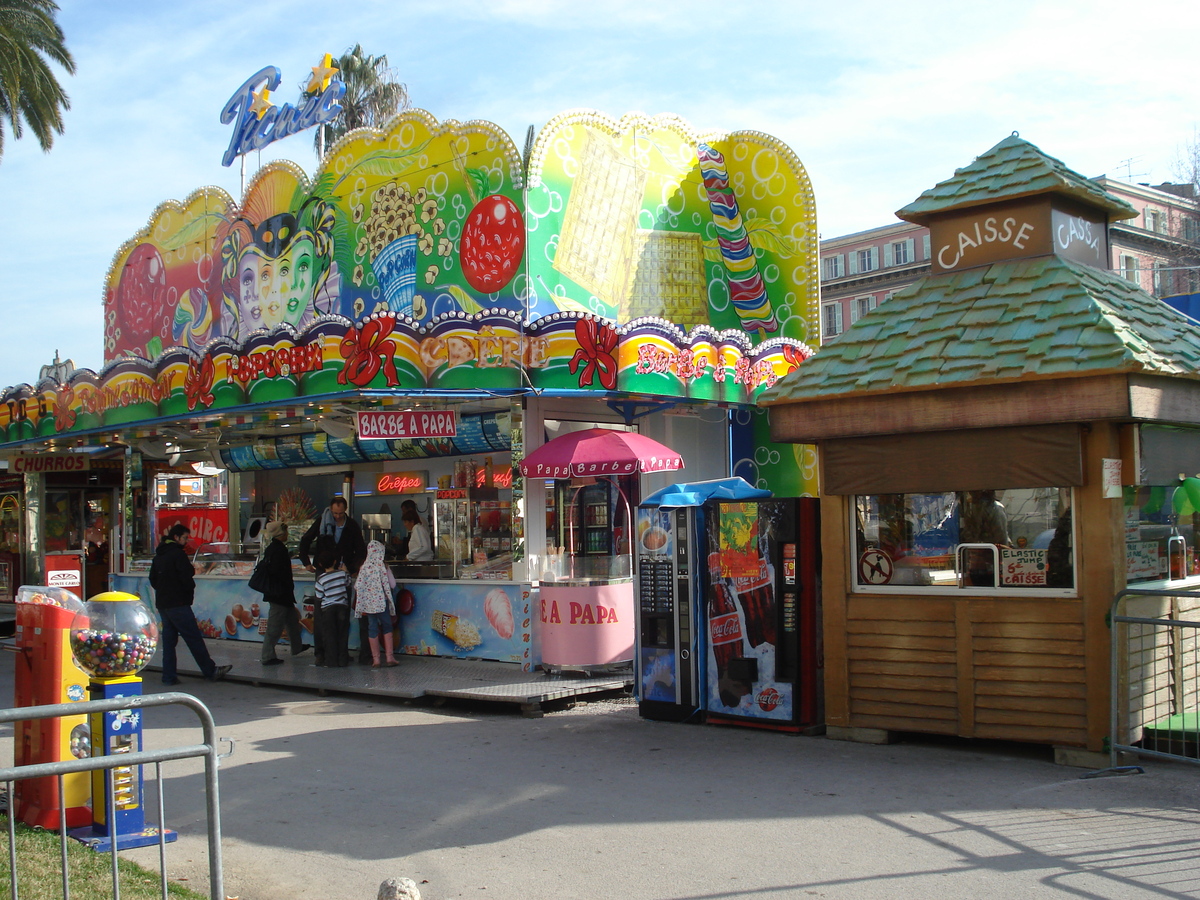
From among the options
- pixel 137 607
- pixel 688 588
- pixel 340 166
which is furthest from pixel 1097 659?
pixel 340 166

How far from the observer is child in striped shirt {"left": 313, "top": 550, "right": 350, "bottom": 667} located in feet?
41.9

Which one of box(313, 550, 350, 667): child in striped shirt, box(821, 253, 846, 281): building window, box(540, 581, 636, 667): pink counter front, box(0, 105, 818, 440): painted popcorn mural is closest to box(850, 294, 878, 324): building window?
box(821, 253, 846, 281): building window

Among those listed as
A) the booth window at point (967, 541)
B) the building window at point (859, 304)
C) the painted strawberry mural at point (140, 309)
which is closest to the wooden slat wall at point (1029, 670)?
the booth window at point (967, 541)

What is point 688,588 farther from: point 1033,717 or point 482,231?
point 482,231

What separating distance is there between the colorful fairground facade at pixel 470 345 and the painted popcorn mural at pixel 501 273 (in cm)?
3

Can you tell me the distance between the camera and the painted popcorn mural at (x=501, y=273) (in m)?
12.1

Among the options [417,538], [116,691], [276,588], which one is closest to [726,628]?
[116,691]

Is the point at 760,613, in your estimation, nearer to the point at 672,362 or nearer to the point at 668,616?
the point at 668,616

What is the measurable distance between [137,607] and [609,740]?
411cm

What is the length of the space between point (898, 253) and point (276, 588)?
5856cm

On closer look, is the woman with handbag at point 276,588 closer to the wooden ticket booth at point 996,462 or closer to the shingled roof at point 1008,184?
the wooden ticket booth at point 996,462

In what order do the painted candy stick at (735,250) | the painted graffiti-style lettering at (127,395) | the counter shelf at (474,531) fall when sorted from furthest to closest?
1. the painted candy stick at (735,250)
2. the painted graffiti-style lettering at (127,395)
3. the counter shelf at (474,531)

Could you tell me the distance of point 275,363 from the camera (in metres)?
12.7

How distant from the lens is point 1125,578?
7.31 meters
